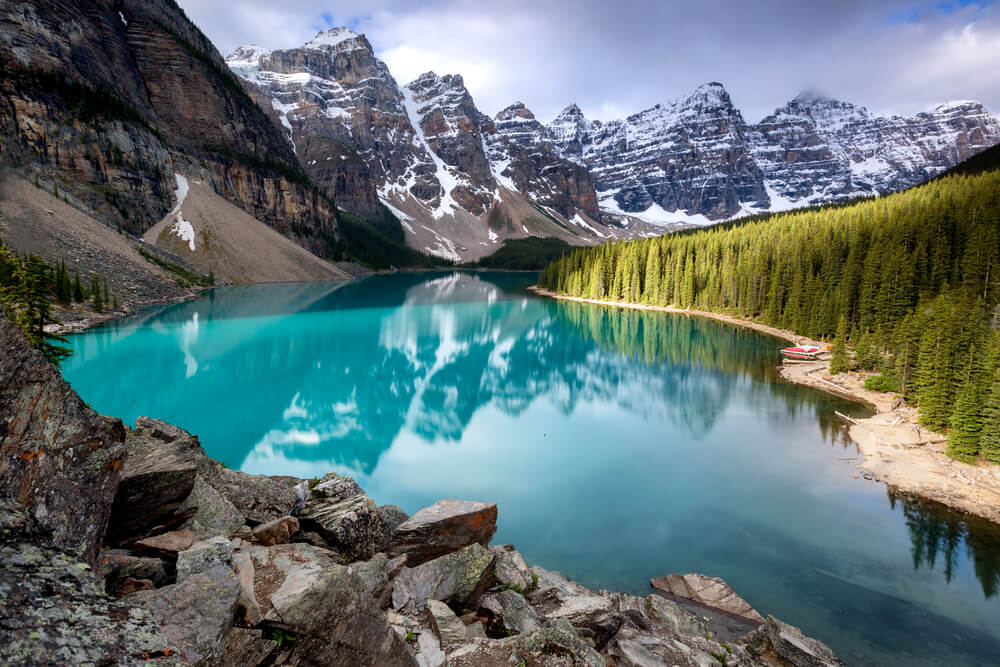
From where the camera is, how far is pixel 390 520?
413 inches

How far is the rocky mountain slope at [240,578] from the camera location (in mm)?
2516

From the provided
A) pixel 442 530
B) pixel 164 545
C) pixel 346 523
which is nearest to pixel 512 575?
pixel 442 530

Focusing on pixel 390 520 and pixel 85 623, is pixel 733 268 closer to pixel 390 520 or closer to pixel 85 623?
pixel 390 520

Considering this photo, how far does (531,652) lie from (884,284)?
5663cm

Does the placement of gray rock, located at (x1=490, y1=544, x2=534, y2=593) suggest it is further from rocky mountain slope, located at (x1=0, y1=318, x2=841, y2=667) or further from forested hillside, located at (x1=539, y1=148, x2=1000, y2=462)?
forested hillside, located at (x1=539, y1=148, x2=1000, y2=462)

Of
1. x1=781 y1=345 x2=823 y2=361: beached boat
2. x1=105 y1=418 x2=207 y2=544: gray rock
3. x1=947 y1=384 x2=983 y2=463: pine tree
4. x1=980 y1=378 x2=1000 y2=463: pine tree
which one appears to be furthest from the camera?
x1=781 y1=345 x2=823 y2=361: beached boat

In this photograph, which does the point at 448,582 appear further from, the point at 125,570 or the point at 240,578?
the point at 125,570

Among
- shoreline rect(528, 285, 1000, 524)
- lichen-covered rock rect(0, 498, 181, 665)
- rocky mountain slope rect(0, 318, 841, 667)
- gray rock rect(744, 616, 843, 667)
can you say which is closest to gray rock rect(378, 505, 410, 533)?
rocky mountain slope rect(0, 318, 841, 667)

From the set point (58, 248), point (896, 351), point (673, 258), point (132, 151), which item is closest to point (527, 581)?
point (896, 351)

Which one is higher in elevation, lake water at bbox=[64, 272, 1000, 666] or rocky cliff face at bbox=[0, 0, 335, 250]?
rocky cliff face at bbox=[0, 0, 335, 250]

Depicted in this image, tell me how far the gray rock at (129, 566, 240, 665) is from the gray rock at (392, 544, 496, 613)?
2958mm

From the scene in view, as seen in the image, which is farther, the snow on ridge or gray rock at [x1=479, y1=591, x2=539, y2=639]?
the snow on ridge

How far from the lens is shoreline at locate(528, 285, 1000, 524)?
1706cm

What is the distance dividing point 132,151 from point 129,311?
5717 cm
